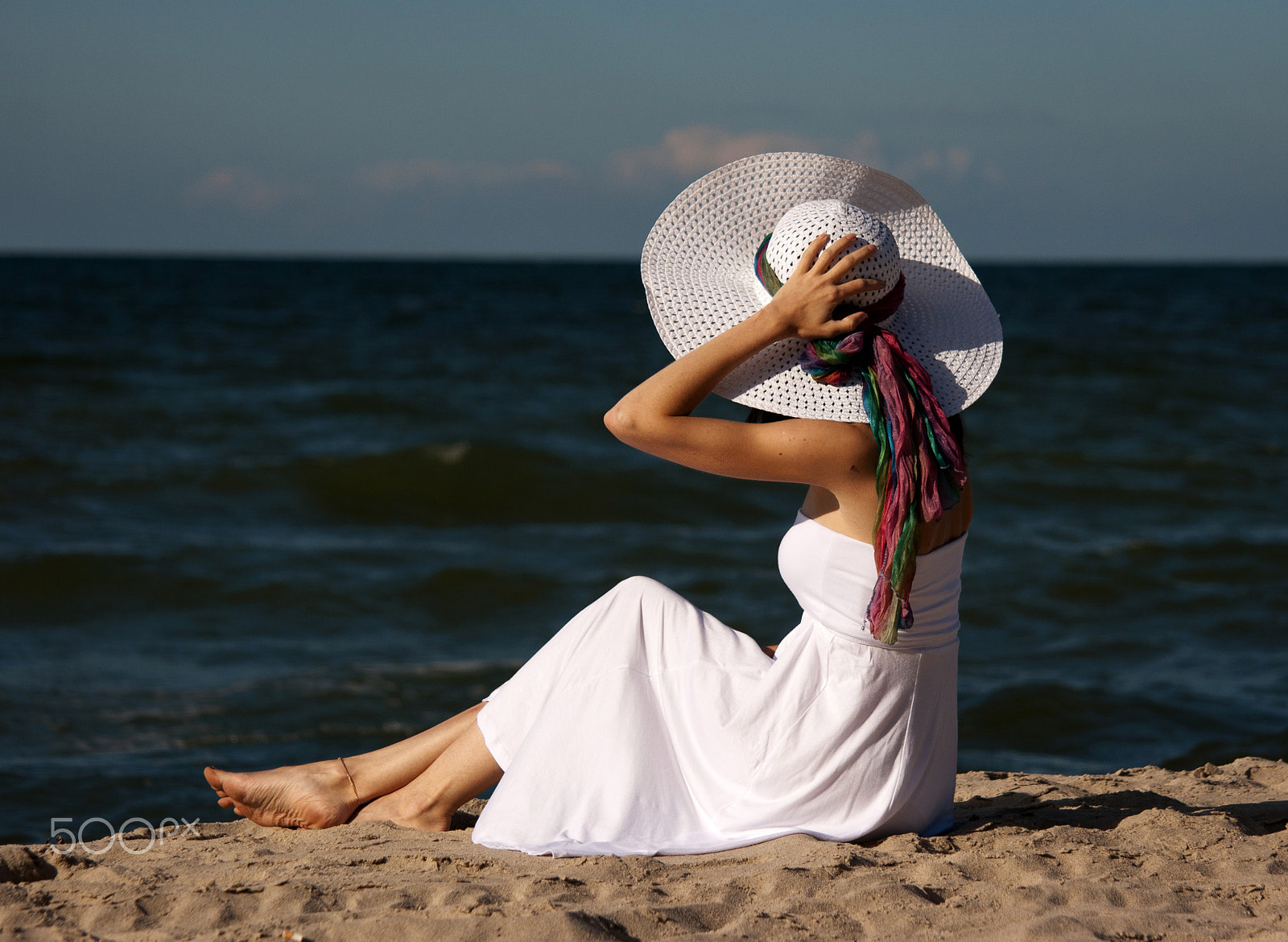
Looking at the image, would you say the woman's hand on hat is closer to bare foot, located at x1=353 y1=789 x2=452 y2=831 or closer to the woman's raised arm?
the woman's raised arm

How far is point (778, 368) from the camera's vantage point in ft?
8.66

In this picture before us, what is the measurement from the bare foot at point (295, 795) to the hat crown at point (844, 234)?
1809 mm

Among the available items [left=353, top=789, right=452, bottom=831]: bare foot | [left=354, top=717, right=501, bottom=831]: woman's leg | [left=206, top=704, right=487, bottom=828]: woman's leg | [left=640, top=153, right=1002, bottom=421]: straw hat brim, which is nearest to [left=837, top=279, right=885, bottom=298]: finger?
[left=640, top=153, right=1002, bottom=421]: straw hat brim

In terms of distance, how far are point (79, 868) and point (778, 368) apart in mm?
2030

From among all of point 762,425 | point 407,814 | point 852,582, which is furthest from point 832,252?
point 407,814

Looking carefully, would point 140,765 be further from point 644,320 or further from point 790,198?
point 644,320

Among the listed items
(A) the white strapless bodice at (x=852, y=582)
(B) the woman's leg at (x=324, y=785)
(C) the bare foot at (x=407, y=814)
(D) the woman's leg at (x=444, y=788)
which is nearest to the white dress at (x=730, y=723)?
(A) the white strapless bodice at (x=852, y=582)

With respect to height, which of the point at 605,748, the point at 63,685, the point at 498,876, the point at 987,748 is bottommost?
the point at 63,685

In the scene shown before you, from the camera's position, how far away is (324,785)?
3.15 meters

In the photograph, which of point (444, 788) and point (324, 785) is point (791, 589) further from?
point (324, 785)

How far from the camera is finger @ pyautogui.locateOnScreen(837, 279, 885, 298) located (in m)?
2.52

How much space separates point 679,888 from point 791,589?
70 cm

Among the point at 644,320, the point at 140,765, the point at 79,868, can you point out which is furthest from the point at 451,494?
the point at 644,320

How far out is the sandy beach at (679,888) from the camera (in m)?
2.33
